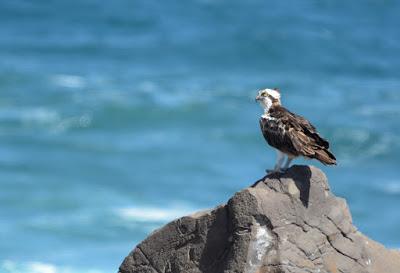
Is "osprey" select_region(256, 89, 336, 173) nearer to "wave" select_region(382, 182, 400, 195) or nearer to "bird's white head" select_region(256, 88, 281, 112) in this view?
"bird's white head" select_region(256, 88, 281, 112)

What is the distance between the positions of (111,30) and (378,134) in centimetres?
1009

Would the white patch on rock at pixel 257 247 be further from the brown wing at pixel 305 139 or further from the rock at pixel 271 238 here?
the brown wing at pixel 305 139

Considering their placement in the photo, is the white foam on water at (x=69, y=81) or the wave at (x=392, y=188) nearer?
the wave at (x=392, y=188)

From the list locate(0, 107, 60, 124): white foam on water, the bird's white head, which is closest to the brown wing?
the bird's white head

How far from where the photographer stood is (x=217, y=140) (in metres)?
27.2

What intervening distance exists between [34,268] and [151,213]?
402cm

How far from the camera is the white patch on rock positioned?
967cm

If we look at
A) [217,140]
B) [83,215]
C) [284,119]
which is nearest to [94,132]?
[217,140]

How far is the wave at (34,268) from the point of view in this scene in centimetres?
1855

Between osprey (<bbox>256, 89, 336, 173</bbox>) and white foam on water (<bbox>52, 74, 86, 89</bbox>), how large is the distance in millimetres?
19257


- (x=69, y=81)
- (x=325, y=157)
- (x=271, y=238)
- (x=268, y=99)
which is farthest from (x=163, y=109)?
(x=271, y=238)

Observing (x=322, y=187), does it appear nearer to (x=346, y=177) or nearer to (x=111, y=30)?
(x=346, y=177)

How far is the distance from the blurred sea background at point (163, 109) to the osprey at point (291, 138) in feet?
27.6

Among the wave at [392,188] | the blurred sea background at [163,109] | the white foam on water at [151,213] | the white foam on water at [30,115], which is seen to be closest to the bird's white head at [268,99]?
the blurred sea background at [163,109]
